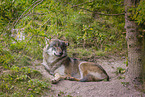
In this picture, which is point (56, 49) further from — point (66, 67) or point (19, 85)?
point (19, 85)

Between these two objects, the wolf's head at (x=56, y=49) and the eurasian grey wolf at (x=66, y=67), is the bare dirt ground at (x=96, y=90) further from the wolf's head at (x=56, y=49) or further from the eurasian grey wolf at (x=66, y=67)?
the wolf's head at (x=56, y=49)

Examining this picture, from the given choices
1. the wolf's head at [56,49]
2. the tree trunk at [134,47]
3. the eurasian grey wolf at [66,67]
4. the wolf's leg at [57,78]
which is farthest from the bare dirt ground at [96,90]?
the wolf's head at [56,49]

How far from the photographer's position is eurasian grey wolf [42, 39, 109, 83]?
15.8 ft

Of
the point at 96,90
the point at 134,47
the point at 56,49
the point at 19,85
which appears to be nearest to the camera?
the point at 134,47

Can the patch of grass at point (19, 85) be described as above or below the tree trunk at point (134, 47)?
below

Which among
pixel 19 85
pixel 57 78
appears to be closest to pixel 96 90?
pixel 57 78

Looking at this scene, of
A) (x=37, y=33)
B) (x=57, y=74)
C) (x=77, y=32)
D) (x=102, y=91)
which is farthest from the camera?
(x=77, y=32)

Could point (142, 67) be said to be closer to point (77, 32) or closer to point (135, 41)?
point (135, 41)

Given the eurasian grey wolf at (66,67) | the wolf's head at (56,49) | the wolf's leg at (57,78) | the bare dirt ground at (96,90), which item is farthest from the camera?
the wolf's head at (56,49)

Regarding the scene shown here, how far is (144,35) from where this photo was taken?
3752 mm

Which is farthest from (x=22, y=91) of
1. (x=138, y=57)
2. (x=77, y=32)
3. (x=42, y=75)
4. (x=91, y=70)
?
(x=77, y=32)

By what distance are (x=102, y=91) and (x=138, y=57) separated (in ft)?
4.08

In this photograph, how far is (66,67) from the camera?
5168 millimetres

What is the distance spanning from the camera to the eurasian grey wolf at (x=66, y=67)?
4809 mm
